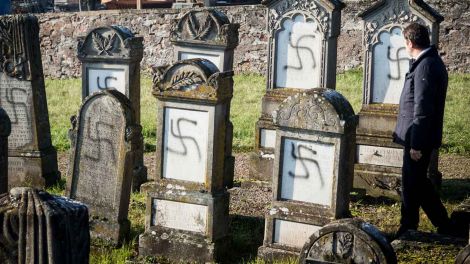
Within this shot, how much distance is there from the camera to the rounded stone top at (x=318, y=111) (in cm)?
824

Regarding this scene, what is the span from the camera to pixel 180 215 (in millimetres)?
9055

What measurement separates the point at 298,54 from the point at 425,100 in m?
3.42

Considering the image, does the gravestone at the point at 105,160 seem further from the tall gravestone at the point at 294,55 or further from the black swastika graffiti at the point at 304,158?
the tall gravestone at the point at 294,55

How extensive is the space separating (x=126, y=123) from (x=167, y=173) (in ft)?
2.11

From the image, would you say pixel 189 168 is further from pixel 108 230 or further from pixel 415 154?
pixel 415 154

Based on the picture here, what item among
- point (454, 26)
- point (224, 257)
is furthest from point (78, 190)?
point (454, 26)

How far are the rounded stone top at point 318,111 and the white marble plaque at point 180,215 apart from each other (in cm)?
125

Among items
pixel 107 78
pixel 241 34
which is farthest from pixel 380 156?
pixel 241 34

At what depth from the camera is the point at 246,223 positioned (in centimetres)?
1003

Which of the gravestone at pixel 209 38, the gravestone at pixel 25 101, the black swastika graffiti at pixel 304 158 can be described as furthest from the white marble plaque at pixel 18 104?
the black swastika graffiti at pixel 304 158

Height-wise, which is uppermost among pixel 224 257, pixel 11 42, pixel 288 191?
pixel 11 42

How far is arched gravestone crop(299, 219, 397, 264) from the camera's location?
678 centimetres

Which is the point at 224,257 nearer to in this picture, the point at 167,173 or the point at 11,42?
the point at 167,173

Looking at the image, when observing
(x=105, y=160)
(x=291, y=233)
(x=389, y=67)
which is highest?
(x=389, y=67)
